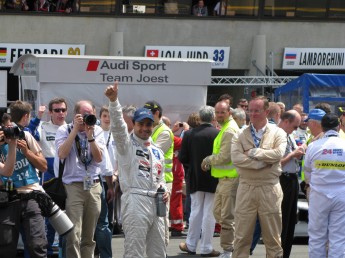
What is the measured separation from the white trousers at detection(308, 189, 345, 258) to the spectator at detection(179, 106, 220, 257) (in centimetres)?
242

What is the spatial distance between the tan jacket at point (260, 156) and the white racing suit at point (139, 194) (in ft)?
5.04

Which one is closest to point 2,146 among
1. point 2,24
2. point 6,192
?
point 6,192

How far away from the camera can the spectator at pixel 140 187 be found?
8578 millimetres

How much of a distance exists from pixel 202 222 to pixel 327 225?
8.64ft

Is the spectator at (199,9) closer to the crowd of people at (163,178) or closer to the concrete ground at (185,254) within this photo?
the concrete ground at (185,254)

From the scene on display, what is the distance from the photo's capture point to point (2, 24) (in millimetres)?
29562

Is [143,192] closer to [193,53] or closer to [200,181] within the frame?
[200,181]

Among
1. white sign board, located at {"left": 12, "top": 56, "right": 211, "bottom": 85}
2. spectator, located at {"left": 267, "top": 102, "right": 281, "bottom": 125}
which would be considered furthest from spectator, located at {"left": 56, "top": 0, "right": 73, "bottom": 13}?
spectator, located at {"left": 267, "top": 102, "right": 281, "bottom": 125}

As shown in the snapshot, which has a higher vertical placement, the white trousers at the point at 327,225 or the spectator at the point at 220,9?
the spectator at the point at 220,9

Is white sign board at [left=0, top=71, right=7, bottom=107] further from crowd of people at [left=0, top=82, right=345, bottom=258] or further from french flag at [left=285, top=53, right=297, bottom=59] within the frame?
crowd of people at [left=0, top=82, right=345, bottom=258]

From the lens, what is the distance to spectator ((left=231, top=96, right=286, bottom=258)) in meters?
10.1

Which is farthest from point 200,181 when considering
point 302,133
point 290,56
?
point 290,56

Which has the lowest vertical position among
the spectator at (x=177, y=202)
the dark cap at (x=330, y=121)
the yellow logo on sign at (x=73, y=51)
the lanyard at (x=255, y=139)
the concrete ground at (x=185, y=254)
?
the concrete ground at (x=185, y=254)

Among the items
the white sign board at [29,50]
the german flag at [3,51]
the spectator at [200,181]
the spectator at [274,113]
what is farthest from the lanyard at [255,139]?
the german flag at [3,51]
